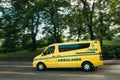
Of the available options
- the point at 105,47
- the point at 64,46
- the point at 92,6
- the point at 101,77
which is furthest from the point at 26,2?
the point at 101,77

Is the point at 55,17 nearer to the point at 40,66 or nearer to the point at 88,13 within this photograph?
the point at 88,13

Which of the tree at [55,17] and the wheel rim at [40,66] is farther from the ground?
the tree at [55,17]

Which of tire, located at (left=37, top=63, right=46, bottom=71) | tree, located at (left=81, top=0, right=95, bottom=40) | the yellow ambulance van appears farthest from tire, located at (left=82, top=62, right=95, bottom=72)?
tree, located at (left=81, top=0, right=95, bottom=40)

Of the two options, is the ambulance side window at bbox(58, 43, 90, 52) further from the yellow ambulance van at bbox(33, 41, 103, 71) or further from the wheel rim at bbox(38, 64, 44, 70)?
the wheel rim at bbox(38, 64, 44, 70)

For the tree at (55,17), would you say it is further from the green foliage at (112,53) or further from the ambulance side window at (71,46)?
the ambulance side window at (71,46)

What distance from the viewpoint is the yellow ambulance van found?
67.3 ft

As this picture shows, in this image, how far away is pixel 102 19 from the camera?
32.9 m

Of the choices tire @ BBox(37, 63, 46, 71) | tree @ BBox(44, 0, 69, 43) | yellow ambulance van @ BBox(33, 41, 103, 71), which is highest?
tree @ BBox(44, 0, 69, 43)

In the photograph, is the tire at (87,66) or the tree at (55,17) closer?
the tire at (87,66)

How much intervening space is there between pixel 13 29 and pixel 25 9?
3240 millimetres

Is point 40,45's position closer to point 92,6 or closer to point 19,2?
point 19,2

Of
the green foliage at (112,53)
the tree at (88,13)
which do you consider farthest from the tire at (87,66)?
the tree at (88,13)

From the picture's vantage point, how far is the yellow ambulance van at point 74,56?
2050 centimetres

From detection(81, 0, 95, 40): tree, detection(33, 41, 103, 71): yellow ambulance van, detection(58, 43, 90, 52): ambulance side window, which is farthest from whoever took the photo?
detection(81, 0, 95, 40): tree
